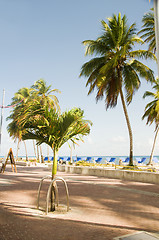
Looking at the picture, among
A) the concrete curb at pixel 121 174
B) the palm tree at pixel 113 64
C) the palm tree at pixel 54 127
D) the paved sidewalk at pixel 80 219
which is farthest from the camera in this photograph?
the palm tree at pixel 113 64

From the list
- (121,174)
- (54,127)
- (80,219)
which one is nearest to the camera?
(80,219)

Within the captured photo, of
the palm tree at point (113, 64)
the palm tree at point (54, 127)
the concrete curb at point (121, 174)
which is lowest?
the concrete curb at point (121, 174)

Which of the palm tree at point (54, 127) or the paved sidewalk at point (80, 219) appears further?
the palm tree at point (54, 127)

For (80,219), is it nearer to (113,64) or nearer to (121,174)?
(121,174)

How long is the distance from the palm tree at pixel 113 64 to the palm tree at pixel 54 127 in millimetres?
11809

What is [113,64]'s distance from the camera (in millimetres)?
17672

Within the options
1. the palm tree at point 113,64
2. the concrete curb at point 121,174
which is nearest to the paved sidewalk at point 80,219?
the concrete curb at point 121,174

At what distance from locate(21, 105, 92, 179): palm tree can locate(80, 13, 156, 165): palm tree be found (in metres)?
11.8

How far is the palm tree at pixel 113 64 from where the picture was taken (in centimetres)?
1823

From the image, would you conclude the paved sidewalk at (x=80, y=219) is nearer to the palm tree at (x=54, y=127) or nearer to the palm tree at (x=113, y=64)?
the palm tree at (x=54, y=127)

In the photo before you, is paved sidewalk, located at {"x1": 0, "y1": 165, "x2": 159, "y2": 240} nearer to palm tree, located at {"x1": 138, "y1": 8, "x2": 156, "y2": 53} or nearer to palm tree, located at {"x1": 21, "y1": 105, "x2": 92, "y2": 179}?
palm tree, located at {"x1": 21, "y1": 105, "x2": 92, "y2": 179}

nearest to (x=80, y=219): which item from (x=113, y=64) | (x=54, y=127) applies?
(x=54, y=127)

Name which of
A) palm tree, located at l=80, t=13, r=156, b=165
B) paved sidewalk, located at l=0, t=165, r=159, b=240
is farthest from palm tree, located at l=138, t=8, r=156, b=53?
paved sidewalk, located at l=0, t=165, r=159, b=240

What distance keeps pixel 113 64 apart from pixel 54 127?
12.9 m
